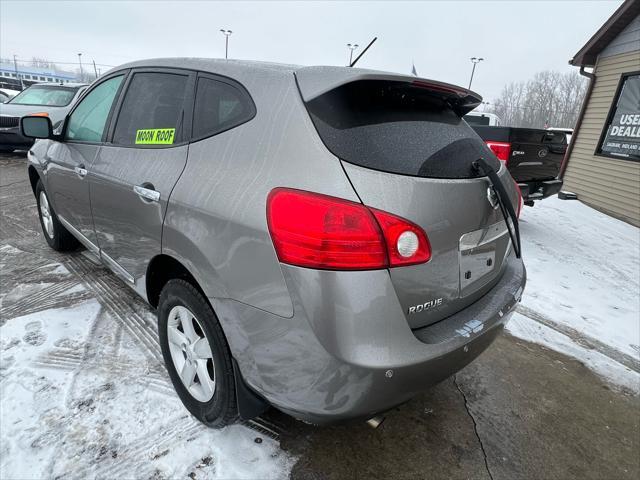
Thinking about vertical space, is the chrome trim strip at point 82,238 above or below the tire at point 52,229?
above

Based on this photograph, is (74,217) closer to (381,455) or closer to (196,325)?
(196,325)

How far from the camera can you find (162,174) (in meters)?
1.92

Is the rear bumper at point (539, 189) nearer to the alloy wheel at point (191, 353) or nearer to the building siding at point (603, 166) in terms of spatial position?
the building siding at point (603, 166)

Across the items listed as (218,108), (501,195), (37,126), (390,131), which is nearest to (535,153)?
(501,195)

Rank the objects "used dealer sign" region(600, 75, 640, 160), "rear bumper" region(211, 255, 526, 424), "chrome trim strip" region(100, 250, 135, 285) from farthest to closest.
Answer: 1. "used dealer sign" region(600, 75, 640, 160)
2. "chrome trim strip" region(100, 250, 135, 285)
3. "rear bumper" region(211, 255, 526, 424)

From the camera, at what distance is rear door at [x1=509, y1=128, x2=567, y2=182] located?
5320 millimetres

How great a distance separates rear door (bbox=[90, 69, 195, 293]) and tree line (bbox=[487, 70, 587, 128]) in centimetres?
6141

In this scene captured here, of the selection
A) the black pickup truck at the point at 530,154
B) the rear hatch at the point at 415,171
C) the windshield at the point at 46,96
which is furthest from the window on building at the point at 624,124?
the windshield at the point at 46,96

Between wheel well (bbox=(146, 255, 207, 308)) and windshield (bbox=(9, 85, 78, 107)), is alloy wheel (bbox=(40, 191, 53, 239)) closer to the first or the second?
wheel well (bbox=(146, 255, 207, 308))

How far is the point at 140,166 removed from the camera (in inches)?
83.0

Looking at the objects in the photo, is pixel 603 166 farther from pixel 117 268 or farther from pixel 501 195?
pixel 117 268

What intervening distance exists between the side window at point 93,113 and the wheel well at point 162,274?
3.66 ft

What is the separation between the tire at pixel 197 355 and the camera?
171 centimetres

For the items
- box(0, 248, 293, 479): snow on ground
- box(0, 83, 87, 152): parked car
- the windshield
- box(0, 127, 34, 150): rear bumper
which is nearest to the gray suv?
box(0, 248, 293, 479): snow on ground
